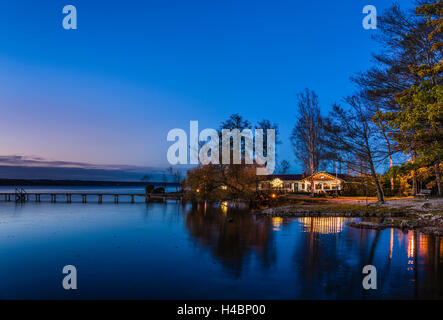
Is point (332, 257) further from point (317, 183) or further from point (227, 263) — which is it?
point (317, 183)

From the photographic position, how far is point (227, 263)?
11930 mm

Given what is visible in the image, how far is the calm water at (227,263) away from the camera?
894cm

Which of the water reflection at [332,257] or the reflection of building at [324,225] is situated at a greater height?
the water reflection at [332,257]

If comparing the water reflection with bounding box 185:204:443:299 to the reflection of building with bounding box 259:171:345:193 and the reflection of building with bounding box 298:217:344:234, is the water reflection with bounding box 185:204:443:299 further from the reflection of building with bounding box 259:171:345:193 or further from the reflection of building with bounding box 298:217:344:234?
the reflection of building with bounding box 259:171:345:193

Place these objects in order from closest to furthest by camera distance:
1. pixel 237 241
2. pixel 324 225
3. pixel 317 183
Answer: pixel 237 241, pixel 324 225, pixel 317 183

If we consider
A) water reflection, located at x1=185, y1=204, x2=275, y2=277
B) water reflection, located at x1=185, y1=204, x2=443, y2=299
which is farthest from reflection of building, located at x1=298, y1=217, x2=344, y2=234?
water reflection, located at x1=185, y1=204, x2=275, y2=277

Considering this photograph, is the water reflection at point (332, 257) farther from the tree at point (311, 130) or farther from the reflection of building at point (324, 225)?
the tree at point (311, 130)

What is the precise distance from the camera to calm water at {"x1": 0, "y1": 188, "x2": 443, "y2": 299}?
29.3 feet

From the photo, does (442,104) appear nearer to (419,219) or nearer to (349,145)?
(419,219)

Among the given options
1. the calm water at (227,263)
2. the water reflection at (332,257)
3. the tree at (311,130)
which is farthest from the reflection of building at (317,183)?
the calm water at (227,263)

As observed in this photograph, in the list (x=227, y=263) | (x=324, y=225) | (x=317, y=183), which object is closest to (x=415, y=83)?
(x=324, y=225)

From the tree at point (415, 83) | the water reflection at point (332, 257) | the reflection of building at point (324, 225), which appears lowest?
the reflection of building at point (324, 225)
